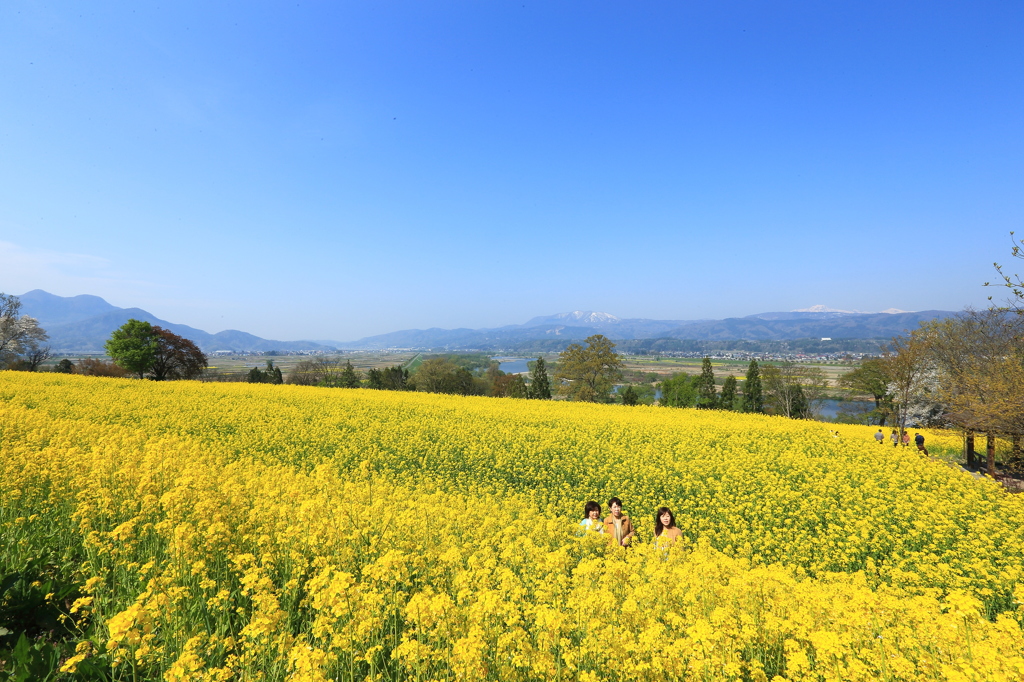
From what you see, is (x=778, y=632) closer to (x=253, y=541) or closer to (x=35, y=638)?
(x=253, y=541)

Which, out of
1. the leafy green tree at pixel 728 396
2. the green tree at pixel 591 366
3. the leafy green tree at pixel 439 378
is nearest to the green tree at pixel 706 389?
the leafy green tree at pixel 728 396

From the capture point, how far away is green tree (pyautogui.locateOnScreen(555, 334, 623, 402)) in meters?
43.4

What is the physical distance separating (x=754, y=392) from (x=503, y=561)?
6458 centimetres

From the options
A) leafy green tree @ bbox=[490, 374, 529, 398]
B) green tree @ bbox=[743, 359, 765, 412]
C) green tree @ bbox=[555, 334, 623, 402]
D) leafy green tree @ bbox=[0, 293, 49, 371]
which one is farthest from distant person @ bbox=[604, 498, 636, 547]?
leafy green tree @ bbox=[0, 293, 49, 371]

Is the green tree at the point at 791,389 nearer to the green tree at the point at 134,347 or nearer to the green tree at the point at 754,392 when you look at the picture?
the green tree at the point at 754,392

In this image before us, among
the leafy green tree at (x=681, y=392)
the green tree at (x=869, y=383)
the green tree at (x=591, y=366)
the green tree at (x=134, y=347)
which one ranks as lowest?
the leafy green tree at (x=681, y=392)

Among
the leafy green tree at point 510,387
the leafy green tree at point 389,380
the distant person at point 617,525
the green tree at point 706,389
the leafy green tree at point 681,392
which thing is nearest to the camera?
the distant person at point 617,525

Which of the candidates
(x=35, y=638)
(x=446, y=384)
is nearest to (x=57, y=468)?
(x=35, y=638)

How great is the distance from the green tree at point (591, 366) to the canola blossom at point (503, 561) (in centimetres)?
3063

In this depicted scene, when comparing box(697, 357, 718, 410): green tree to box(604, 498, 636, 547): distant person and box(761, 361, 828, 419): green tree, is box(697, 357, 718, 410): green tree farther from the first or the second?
box(604, 498, 636, 547): distant person

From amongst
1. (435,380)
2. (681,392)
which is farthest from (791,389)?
(435,380)

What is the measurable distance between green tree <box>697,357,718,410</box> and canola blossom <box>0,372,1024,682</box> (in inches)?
2018

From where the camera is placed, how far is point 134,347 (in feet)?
125

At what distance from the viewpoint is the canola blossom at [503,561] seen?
2799 millimetres
